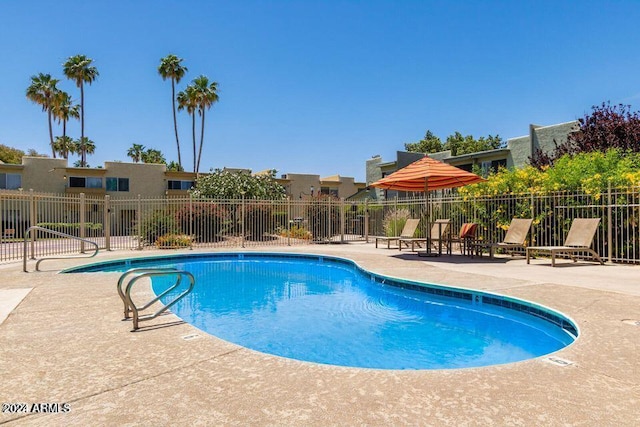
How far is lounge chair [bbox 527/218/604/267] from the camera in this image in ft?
30.0

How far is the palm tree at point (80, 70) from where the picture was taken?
36625 mm

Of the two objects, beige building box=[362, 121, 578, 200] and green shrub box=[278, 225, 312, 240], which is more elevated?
beige building box=[362, 121, 578, 200]

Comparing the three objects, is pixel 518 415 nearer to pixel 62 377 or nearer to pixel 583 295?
pixel 62 377

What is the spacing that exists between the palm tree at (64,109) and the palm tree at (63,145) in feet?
5.78

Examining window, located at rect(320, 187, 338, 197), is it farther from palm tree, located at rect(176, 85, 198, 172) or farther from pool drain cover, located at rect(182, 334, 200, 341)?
pool drain cover, located at rect(182, 334, 200, 341)

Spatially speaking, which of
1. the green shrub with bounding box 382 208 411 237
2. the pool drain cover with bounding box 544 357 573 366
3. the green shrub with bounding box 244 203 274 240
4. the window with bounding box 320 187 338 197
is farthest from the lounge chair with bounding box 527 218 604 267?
the window with bounding box 320 187 338 197

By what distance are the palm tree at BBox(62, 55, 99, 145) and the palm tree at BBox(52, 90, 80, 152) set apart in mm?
2518

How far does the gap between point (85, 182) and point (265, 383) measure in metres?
34.3

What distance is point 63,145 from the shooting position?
44.5 meters

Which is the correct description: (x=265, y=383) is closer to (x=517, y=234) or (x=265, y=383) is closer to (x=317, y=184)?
(x=517, y=234)

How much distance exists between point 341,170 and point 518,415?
4306cm

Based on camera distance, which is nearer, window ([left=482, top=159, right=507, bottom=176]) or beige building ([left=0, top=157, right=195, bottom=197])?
window ([left=482, top=159, right=507, bottom=176])

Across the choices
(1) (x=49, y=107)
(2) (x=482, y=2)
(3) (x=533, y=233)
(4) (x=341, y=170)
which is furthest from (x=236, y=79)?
(1) (x=49, y=107)

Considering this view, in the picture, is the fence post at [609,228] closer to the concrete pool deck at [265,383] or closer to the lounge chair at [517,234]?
the lounge chair at [517,234]
